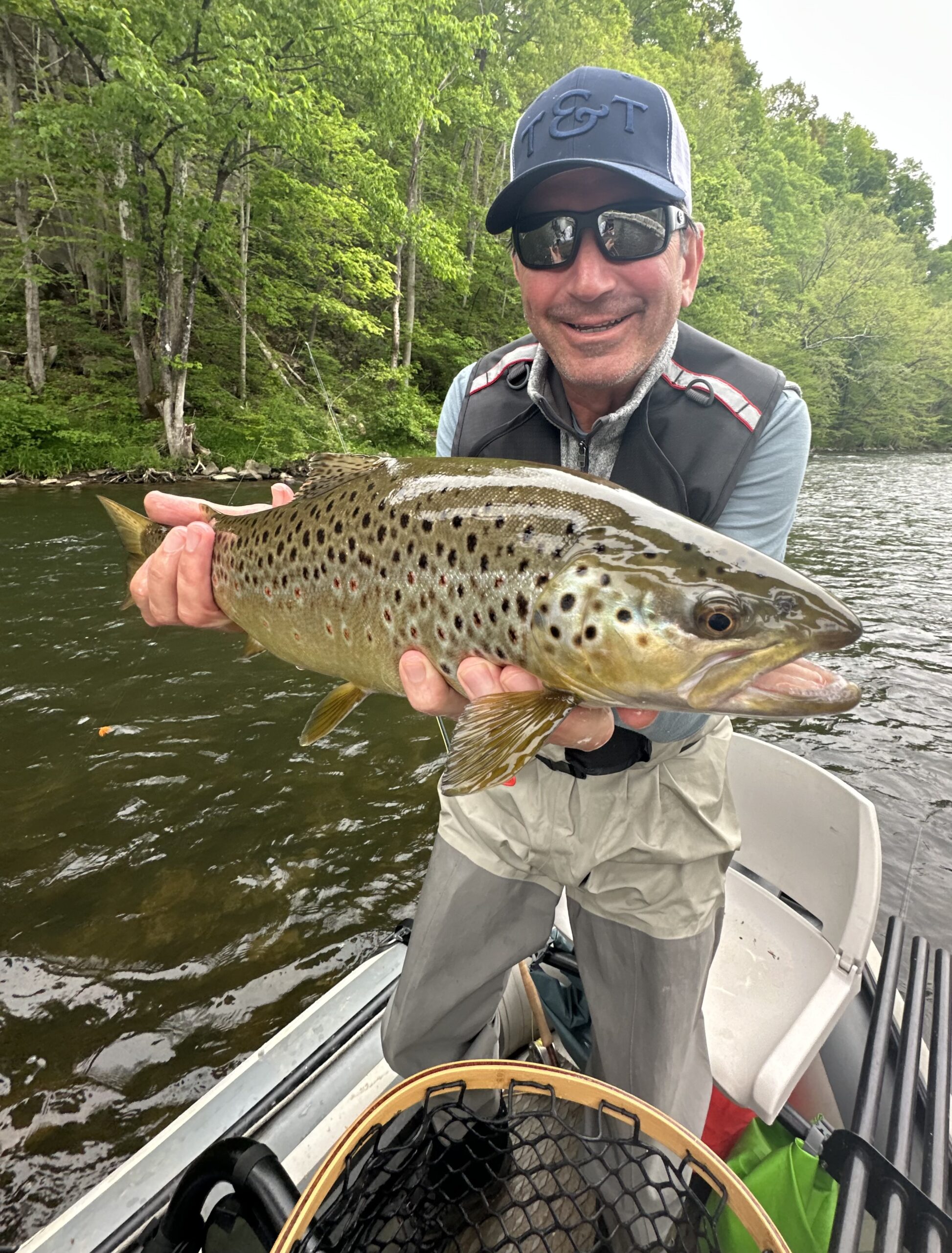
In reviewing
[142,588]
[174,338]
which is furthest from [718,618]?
[174,338]

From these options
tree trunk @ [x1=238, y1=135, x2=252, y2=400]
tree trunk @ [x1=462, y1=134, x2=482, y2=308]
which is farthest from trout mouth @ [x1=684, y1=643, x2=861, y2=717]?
Answer: tree trunk @ [x1=462, y1=134, x2=482, y2=308]

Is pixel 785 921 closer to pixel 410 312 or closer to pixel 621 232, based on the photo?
pixel 621 232

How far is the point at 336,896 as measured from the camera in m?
4.30

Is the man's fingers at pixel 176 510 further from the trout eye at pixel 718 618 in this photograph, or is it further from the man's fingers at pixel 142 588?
the trout eye at pixel 718 618

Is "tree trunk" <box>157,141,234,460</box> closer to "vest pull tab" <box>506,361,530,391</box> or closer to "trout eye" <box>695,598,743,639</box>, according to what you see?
"vest pull tab" <box>506,361,530,391</box>

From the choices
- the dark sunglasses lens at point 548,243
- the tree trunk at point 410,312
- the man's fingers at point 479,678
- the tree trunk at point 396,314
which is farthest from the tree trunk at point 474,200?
the man's fingers at point 479,678

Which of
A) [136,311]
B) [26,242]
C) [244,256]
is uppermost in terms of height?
[244,256]

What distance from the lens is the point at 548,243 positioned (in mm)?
2047

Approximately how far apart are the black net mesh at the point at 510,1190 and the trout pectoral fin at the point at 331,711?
49.6 inches

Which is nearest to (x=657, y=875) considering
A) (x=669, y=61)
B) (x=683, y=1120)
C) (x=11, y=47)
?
(x=683, y=1120)

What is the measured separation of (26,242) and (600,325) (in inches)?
737

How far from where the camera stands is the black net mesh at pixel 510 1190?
1475 millimetres

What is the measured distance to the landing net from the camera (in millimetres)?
1407

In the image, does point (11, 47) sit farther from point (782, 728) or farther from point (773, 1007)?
point (773, 1007)
